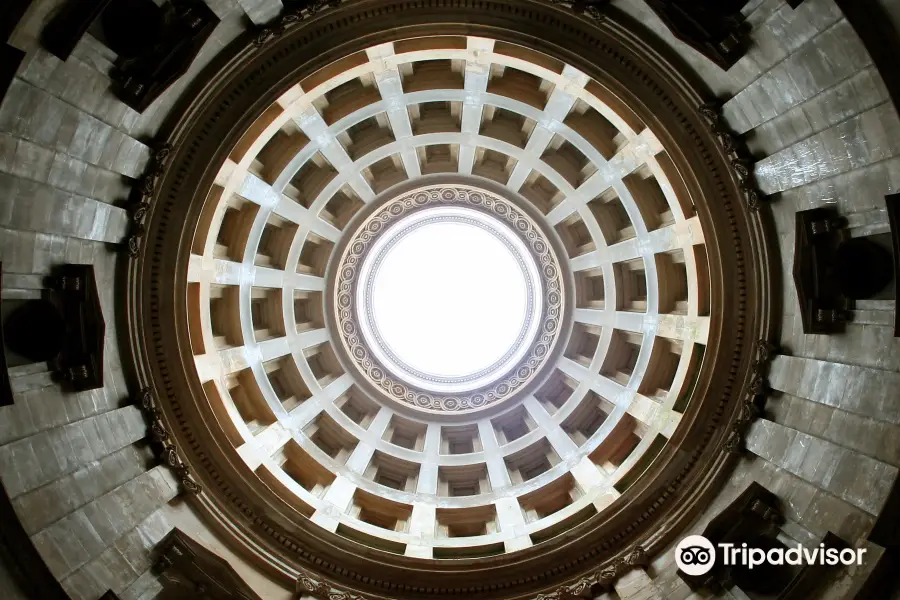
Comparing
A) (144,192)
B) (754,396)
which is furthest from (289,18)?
(754,396)

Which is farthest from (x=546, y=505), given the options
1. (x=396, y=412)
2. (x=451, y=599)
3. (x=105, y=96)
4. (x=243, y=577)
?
(x=105, y=96)

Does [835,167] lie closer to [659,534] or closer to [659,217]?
[659,217]

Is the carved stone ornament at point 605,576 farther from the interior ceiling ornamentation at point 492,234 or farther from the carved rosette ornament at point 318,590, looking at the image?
the carved rosette ornament at point 318,590

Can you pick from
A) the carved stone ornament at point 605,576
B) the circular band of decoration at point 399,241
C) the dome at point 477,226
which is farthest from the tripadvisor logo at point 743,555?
the circular band of decoration at point 399,241

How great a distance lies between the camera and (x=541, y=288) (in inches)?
1040

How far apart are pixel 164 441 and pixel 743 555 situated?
49.7 ft

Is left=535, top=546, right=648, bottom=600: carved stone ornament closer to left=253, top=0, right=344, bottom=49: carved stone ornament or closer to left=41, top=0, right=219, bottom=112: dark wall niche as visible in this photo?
left=41, top=0, right=219, bottom=112: dark wall niche

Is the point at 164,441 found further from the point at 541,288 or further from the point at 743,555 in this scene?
the point at 541,288

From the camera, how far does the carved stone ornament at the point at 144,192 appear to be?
14.9m

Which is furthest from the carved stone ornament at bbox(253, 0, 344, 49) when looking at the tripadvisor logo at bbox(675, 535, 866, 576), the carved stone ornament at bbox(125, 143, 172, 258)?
the tripadvisor logo at bbox(675, 535, 866, 576)

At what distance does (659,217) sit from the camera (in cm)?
1989

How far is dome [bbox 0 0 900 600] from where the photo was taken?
12.2m

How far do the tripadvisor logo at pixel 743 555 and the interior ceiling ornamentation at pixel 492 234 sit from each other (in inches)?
50.9

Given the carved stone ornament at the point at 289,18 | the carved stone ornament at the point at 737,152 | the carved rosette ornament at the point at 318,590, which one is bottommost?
the carved rosette ornament at the point at 318,590
